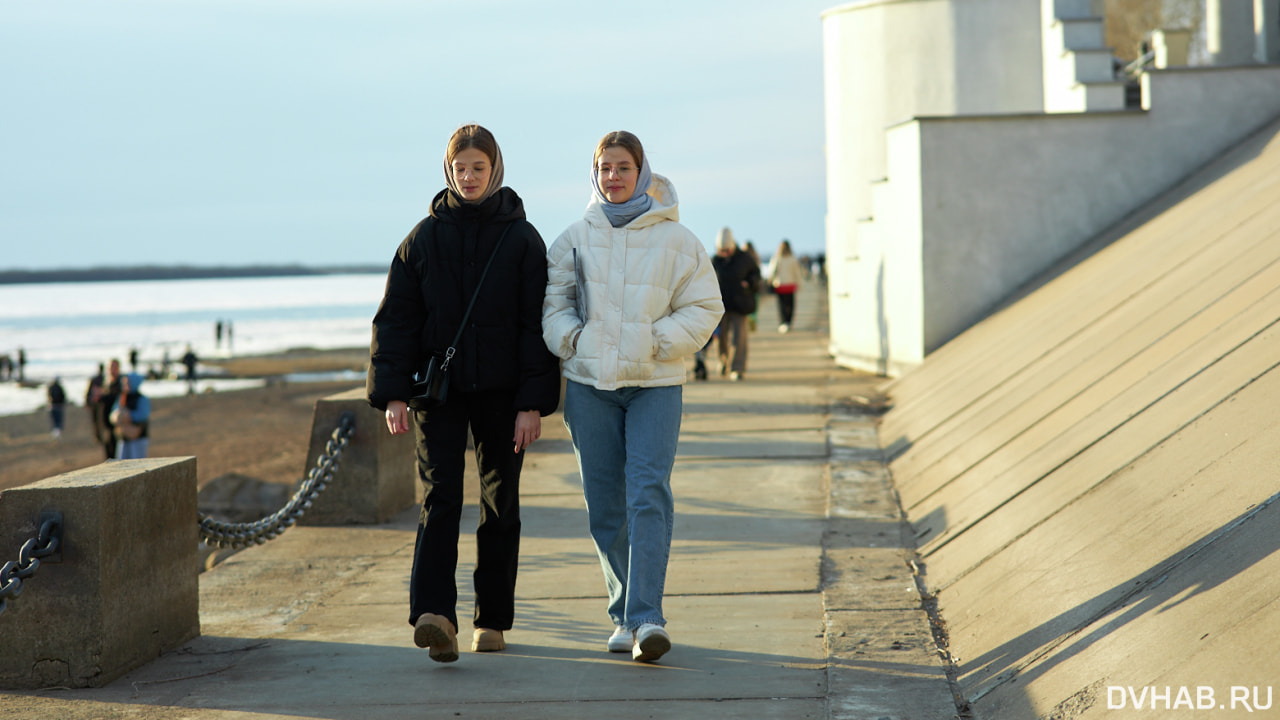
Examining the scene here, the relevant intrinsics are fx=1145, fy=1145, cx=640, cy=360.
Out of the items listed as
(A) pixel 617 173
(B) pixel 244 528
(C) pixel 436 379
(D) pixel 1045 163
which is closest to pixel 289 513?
(B) pixel 244 528

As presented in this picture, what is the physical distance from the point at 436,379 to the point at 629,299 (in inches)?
32.0

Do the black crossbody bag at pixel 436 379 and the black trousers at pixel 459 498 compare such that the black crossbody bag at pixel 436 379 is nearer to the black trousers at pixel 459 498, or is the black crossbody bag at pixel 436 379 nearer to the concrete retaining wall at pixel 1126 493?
the black trousers at pixel 459 498

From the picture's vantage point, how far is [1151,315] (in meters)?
7.20

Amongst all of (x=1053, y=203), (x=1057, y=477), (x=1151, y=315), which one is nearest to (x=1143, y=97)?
(x=1053, y=203)

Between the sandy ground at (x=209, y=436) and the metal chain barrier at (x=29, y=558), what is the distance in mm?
9637

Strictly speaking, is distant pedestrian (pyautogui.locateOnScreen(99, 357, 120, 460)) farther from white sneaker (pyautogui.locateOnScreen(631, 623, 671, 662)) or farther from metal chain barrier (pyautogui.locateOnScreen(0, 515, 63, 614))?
white sneaker (pyautogui.locateOnScreen(631, 623, 671, 662))

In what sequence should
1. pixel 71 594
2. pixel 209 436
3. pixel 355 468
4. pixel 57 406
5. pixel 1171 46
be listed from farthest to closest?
1. pixel 57 406
2. pixel 209 436
3. pixel 1171 46
4. pixel 355 468
5. pixel 71 594

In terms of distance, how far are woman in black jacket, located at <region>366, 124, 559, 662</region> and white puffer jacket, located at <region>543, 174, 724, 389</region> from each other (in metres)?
0.11

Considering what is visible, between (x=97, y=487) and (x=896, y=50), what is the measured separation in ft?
45.2

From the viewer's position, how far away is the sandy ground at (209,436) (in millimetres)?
20312

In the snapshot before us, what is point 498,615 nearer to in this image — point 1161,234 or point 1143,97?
point 1161,234

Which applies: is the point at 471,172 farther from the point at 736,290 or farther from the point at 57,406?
the point at 57,406

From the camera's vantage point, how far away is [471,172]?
177 inches

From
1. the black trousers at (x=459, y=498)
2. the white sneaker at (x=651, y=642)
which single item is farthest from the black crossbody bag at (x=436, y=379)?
the white sneaker at (x=651, y=642)
